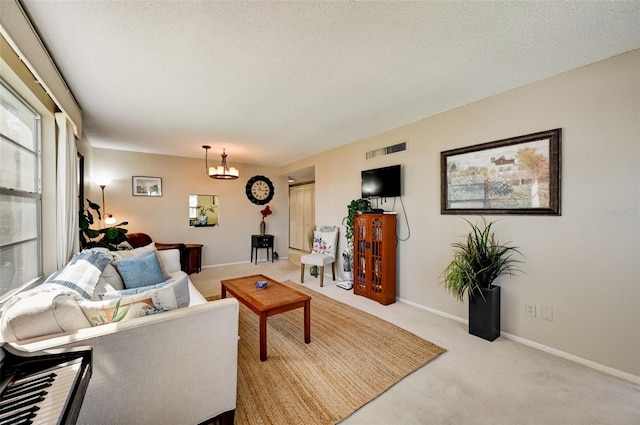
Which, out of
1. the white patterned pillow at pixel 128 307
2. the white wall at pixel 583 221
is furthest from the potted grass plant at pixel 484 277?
the white patterned pillow at pixel 128 307

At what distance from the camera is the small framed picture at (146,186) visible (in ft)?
16.4

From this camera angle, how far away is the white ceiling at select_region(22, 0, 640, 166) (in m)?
1.54

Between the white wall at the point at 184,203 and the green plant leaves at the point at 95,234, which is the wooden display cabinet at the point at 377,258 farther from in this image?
the green plant leaves at the point at 95,234

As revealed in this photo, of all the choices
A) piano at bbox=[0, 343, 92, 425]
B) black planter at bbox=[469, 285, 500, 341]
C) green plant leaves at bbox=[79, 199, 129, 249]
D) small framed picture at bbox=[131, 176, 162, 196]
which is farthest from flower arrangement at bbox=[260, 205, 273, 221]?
piano at bbox=[0, 343, 92, 425]

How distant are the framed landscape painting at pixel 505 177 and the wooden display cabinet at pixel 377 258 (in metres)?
0.78

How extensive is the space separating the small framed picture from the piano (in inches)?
190

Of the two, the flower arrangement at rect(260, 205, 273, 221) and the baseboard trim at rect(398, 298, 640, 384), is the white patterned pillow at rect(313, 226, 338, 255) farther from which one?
the baseboard trim at rect(398, 298, 640, 384)

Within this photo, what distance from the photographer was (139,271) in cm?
265

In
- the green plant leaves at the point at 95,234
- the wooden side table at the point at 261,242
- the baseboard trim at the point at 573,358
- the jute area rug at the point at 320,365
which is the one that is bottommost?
the jute area rug at the point at 320,365

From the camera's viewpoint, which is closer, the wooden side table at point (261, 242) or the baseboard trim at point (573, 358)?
the baseboard trim at point (573, 358)

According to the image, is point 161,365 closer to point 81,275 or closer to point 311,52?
point 81,275

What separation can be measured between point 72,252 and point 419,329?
378cm

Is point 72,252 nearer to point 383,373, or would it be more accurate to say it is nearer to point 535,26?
point 383,373

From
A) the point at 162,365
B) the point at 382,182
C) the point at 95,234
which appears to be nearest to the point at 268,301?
the point at 162,365
